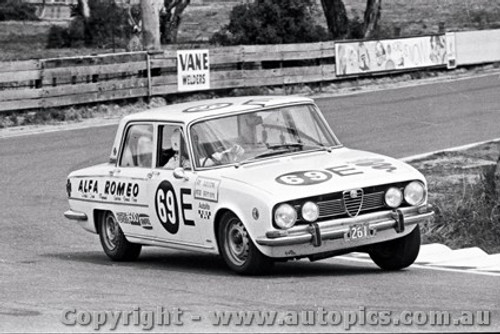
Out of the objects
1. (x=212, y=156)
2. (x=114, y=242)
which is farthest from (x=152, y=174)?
(x=114, y=242)

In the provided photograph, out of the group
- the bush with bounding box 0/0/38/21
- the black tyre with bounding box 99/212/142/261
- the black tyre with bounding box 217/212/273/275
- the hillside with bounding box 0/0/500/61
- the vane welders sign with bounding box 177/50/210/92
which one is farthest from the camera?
the bush with bounding box 0/0/38/21

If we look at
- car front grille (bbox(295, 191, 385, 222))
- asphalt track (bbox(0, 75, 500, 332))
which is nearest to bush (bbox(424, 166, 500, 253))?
asphalt track (bbox(0, 75, 500, 332))

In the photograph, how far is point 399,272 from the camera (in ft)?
34.1

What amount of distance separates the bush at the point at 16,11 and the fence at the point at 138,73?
36.3m

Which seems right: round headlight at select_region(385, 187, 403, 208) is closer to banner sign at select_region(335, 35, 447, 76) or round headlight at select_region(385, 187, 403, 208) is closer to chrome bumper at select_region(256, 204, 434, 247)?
chrome bumper at select_region(256, 204, 434, 247)

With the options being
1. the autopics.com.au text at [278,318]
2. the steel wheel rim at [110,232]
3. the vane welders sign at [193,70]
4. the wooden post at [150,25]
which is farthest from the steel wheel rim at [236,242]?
the wooden post at [150,25]

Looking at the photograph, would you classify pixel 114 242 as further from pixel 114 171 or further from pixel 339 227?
pixel 339 227

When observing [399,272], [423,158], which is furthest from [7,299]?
[423,158]

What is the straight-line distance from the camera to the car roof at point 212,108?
1105 centimetres

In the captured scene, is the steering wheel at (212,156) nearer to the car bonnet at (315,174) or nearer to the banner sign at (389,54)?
the car bonnet at (315,174)

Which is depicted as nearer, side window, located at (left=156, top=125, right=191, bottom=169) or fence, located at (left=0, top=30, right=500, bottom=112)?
side window, located at (left=156, top=125, right=191, bottom=169)

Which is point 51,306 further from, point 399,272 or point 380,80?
point 380,80

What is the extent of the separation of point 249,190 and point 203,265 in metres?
1.84

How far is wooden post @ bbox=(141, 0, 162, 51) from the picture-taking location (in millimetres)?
33062
